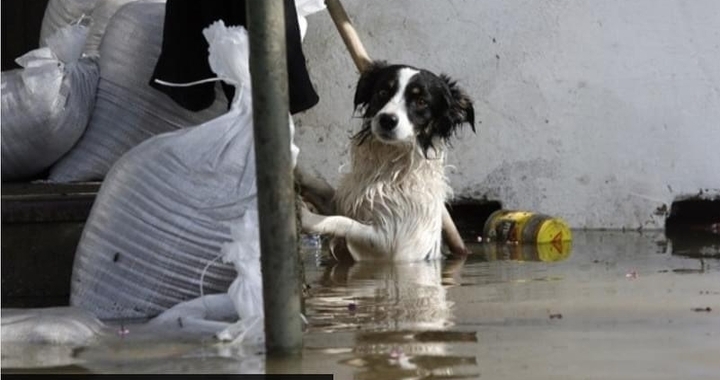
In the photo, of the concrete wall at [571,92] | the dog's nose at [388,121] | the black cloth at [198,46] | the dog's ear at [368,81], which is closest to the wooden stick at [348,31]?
the dog's ear at [368,81]

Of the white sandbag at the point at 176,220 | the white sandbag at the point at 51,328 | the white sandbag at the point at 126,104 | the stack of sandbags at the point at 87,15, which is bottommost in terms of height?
the white sandbag at the point at 51,328

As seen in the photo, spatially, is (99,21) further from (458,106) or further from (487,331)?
(458,106)

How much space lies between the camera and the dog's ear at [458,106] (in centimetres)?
764

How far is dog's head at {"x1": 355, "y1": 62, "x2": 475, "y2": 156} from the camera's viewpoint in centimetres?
738

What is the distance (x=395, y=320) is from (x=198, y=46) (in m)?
1.03

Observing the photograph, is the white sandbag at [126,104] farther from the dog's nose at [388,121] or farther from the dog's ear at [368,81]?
the dog's ear at [368,81]

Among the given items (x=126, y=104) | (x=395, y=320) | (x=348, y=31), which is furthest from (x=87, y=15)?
(x=395, y=320)

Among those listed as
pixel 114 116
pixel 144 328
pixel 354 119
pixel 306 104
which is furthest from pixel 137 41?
pixel 354 119

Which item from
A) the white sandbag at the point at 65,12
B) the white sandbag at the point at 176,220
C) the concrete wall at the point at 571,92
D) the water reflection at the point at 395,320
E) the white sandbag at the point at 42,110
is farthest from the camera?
the concrete wall at the point at 571,92

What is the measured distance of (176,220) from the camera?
444cm

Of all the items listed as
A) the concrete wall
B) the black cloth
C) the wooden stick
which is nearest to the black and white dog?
the wooden stick

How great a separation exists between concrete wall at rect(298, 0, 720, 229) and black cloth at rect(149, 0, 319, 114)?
3.41 metres

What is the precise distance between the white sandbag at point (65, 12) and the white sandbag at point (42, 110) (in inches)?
41.5

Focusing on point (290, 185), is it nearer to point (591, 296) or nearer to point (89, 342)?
point (89, 342)
